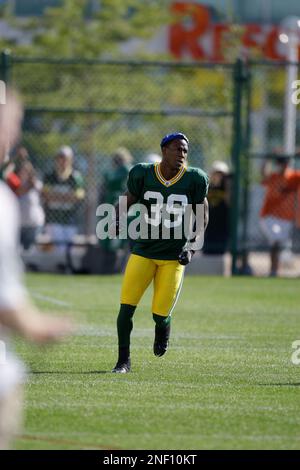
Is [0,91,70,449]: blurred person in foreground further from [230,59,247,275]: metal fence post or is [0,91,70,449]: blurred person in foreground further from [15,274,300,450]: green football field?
[230,59,247,275]: metal fence post

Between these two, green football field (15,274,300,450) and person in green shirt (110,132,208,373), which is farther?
person in green shirt (110,132,208,373)

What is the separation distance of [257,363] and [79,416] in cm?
282

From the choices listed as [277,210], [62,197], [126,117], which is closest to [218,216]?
[277,210]

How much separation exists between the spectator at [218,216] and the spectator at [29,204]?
8.96 ft

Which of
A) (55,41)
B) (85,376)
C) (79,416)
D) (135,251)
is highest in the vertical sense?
(55,41)

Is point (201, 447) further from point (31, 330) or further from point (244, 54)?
point (244, 54)

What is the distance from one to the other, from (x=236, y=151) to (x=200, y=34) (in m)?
12.5

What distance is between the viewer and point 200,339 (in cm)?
1111

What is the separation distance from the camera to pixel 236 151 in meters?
18.6

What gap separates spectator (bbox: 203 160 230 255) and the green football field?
13.8 feet

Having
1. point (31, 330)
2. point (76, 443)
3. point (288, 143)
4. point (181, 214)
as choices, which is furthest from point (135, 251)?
point (288, 143)

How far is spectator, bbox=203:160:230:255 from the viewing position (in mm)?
18516

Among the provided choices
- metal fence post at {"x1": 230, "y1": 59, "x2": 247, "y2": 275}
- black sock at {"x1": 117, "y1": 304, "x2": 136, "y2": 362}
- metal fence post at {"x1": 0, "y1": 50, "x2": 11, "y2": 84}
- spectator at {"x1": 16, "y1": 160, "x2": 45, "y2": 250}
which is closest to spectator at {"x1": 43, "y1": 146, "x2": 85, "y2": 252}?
spectator at {"x1": 16, "y1": 160, "x2": 45, "y2": 250}
